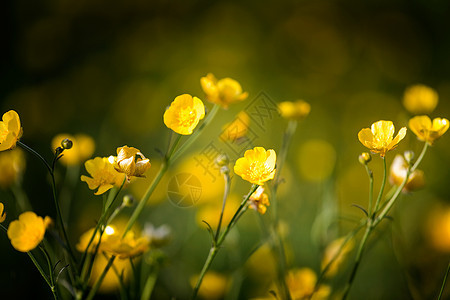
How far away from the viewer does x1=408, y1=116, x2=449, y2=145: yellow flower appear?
0.92 meters

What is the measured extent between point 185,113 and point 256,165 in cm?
21

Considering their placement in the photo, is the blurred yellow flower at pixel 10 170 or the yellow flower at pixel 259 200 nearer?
the yellow flower at pixel 259 200

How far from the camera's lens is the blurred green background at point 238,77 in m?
2.09

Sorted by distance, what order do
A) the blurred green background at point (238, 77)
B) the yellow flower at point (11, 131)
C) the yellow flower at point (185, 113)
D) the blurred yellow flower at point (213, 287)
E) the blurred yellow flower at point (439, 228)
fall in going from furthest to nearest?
the blurred green background at point (238, 77), the blurred yellow flower at point (439, 228), the blurred yellow flower at point (213, 287), the yellow flower at point (185, 113), the yellow flower at point (11, 131)

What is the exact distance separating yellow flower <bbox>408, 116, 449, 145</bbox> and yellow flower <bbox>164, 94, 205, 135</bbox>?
1.44 feet

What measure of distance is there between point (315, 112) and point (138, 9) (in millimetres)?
1678

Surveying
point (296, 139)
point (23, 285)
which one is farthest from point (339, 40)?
point (23, 285)

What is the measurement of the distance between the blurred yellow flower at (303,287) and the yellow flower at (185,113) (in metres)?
0.44

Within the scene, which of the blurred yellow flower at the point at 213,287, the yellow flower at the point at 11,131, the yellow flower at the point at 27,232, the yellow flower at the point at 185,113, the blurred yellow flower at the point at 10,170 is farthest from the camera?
the blurred yellow flower at the point at 213,287

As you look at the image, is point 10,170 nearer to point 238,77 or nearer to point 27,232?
point 27,232

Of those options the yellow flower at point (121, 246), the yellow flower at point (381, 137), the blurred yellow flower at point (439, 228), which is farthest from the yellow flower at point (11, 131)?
the blurred yellow flower at point (439, 228)

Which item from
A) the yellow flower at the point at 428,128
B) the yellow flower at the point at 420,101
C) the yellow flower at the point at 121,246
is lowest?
the yellow flower at the point at 121,246

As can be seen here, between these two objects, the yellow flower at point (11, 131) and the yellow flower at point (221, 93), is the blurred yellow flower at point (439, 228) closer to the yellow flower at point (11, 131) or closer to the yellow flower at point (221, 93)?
the yellow flower at point (221, 93)

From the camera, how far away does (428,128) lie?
925mm
